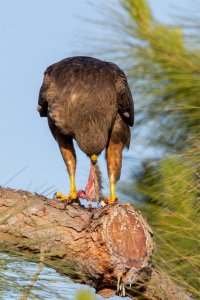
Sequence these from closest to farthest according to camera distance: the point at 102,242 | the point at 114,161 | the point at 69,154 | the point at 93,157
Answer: the point at 102,242
the point at 93,157
the point at 69,154
the point at 114,161

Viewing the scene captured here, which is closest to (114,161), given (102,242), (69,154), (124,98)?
(69,154)

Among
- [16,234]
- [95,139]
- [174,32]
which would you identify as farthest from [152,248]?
[174,32]

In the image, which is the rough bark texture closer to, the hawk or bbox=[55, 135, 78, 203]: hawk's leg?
the hawk

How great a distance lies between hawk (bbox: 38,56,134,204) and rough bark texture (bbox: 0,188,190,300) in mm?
1540

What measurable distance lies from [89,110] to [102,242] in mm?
2140

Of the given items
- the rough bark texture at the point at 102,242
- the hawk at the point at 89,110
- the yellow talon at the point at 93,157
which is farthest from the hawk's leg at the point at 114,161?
the rough bark texture at the point at 102,242

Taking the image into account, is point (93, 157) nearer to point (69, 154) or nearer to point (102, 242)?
point (69, 154)

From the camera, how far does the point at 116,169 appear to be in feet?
19.4

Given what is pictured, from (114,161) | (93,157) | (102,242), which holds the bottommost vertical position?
(102,242)

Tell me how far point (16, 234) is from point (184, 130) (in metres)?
2.92

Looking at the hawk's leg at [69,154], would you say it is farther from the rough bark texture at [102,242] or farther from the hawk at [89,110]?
the rough bark texture at [102,242]

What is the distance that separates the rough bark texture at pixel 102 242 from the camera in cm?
350

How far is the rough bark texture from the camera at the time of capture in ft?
11.5

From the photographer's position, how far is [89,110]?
5594mm
